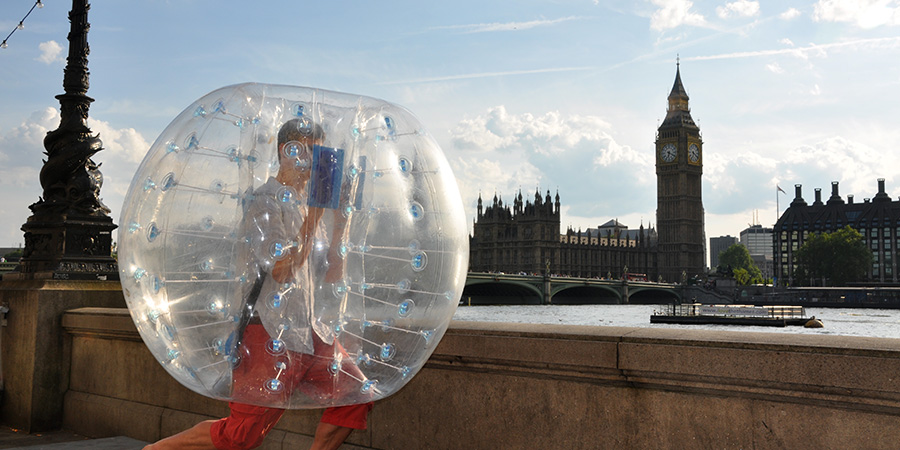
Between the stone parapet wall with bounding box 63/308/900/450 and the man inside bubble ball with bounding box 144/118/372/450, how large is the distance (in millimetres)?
1327

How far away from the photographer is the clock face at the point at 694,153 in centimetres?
12636

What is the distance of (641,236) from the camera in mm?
128500

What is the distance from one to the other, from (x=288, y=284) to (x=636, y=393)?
5.44 ft

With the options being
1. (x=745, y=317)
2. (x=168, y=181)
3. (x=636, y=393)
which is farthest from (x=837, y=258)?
(x=168, y=181)

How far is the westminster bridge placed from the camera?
231 feet

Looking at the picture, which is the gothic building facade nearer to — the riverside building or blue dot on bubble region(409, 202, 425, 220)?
the riverside building

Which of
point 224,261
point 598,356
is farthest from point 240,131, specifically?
point 598,356

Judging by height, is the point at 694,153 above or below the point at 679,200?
above

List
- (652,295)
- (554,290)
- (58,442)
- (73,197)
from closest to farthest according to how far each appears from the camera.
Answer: (58,442), (73,197), (554,290), (652,295)

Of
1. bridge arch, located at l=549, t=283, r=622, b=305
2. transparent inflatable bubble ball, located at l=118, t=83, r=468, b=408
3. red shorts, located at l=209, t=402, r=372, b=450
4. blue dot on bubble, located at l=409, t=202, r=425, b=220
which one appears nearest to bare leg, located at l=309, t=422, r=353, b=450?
red shorts, located at l=209, t=402, r=372, b=450

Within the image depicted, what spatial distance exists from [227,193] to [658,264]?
13086 centimetres

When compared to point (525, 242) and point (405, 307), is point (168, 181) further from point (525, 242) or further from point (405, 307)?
point (525, 242)

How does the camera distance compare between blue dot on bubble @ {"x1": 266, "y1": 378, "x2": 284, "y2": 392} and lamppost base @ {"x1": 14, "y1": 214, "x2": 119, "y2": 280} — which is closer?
blue dot on bubble @ {"x1": 266, "y1": 378, "x2": 284, "y2": 392}

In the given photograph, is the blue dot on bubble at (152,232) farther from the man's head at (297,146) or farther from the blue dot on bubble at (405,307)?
the blue dot on bubble at (405,307)
